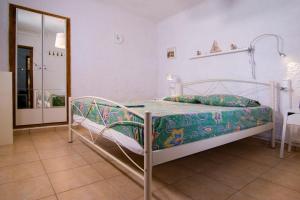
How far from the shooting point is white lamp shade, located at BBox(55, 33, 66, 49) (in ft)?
11.0

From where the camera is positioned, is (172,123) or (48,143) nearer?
(172,123)

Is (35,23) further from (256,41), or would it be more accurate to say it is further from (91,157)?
(256,41)

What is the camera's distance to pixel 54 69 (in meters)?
3.35

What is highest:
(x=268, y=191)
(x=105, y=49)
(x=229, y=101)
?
(x=105, y=49)

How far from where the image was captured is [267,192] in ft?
4.75

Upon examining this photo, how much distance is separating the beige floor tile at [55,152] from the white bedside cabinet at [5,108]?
62 centimetres

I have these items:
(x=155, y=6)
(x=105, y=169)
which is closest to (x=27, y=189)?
(x=105, y=169)

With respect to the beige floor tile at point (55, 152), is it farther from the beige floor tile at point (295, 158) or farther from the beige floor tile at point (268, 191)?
the beige floor tile at point (295, 158)

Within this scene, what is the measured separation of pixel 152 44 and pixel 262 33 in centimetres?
Answer: 246

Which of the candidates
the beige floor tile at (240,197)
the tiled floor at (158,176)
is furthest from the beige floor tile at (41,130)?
the beige floor tile at (240,197)

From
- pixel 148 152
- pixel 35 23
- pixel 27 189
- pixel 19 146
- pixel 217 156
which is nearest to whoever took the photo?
pixel 148 152

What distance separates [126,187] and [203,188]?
62 centimetres

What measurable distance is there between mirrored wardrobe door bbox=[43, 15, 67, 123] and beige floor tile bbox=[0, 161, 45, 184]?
1.57 meters

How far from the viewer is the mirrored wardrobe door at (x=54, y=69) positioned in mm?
Answer: 3293
